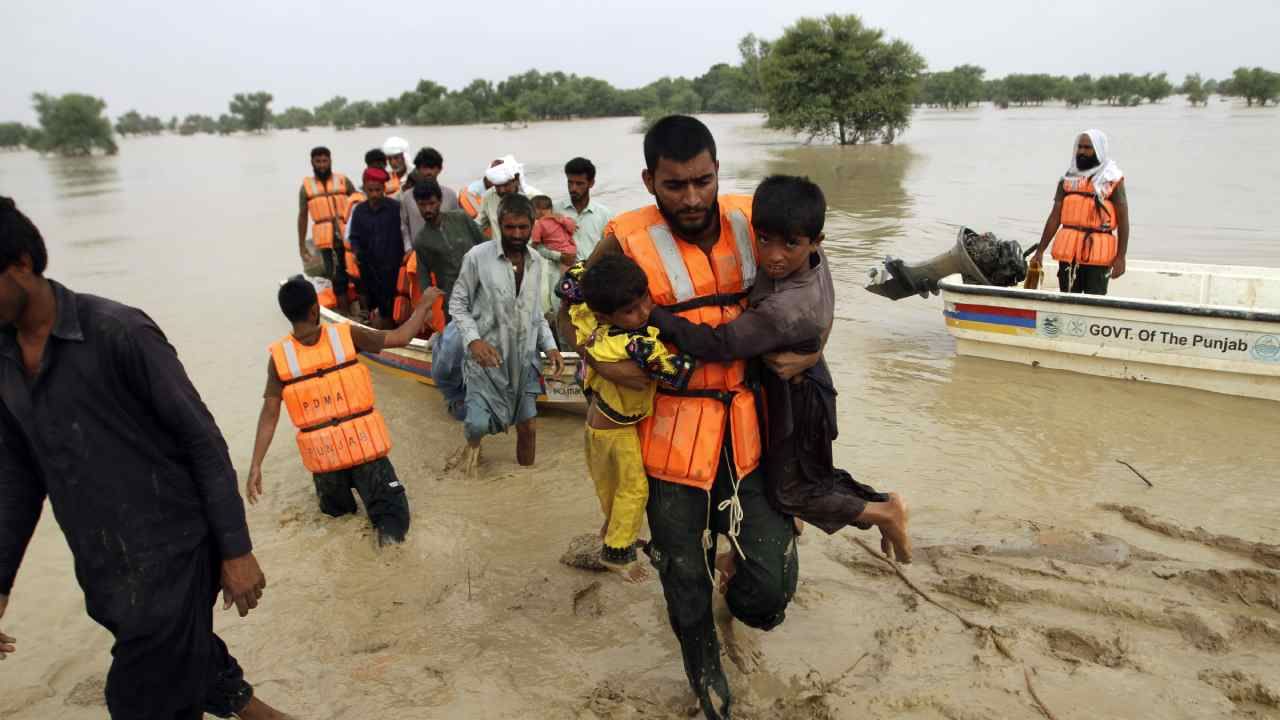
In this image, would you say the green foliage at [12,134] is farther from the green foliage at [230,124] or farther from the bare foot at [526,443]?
the bare foot at [526,443]

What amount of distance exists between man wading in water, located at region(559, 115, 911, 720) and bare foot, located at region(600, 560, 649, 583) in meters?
0.13

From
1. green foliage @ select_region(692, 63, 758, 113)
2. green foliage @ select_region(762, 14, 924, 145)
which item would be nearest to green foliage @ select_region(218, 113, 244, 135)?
green foliage @ select_region(692, 63, 758, 113)

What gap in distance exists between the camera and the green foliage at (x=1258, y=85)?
162 ft

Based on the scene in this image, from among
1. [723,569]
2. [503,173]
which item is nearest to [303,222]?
[503,173]

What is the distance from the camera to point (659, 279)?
263 cm

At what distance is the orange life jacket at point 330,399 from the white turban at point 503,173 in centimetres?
252

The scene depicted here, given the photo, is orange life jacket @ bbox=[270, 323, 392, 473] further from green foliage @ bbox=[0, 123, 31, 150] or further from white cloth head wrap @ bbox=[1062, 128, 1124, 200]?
green foliage @ bbox=[0, 123, 31, 150]

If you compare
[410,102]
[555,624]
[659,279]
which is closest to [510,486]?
[555,624]

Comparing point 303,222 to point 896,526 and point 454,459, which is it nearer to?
point 454,459

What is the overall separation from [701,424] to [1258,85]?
6301 cm

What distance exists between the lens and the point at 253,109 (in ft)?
328

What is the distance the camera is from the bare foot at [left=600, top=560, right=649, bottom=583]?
292cm

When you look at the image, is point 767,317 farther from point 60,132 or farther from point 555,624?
point 60,132

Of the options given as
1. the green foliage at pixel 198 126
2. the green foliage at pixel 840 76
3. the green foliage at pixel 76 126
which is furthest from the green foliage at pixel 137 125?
the green foliage at pixel 840 76
